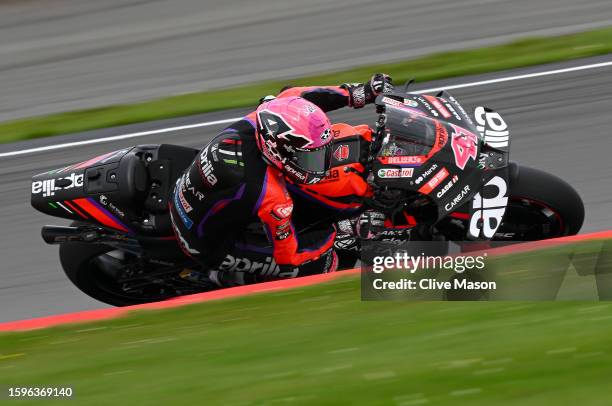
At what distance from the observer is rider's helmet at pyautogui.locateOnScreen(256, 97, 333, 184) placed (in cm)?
552

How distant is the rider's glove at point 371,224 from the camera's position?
5.87 metres

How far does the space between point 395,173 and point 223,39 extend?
6.04 metres

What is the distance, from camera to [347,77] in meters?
9.92

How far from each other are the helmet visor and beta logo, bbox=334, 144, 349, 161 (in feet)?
0.94

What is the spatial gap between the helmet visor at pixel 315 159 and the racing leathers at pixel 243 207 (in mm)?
269

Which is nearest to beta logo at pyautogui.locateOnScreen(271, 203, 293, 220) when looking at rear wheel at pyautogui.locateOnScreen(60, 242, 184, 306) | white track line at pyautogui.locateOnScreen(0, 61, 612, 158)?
rear wheel at pyautogui.locateOnScreen(60, 242, 184, 306)

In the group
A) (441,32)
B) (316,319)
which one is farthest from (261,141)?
(441,32)

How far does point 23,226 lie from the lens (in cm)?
805

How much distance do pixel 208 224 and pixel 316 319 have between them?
1073 mm

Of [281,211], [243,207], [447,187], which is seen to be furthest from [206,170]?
[447,187]

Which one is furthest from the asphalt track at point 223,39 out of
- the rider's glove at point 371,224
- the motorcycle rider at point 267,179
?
the rider's glove at point 371,224

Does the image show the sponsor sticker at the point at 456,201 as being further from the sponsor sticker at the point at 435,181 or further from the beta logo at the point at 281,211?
the beta logo at the point at 281,211

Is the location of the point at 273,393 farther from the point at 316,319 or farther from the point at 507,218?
the point at 507,218

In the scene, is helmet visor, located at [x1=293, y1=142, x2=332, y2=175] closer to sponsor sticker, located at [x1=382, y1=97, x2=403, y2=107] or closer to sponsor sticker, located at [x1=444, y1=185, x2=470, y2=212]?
sponsor sticker, located at [x1=382, y1=97, x2=403, y2=107]
